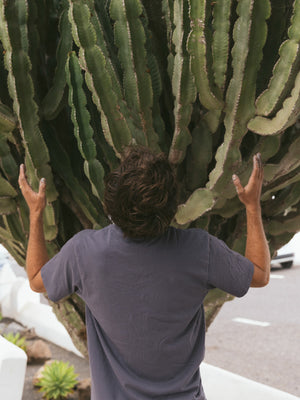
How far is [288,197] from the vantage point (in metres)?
2.07

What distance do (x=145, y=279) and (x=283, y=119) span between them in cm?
69

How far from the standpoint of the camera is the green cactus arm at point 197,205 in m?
1.71

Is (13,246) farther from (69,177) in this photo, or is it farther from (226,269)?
(226,269)

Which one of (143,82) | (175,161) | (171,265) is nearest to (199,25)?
(143,82)

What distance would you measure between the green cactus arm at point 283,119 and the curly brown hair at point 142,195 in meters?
0.48

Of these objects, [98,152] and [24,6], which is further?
[98,152]

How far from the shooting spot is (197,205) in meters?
1.73

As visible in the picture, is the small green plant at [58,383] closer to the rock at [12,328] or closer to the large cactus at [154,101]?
the rock at [12,328]

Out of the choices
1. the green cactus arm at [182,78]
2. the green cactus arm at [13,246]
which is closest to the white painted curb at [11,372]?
the green cactus arm at [13,246]

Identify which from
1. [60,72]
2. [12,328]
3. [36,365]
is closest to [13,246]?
[60,72]

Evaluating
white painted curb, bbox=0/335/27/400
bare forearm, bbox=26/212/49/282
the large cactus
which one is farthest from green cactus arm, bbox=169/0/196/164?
white painted curb, bbox=0/335/27/400

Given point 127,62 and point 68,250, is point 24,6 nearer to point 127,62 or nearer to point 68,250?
point 127,62

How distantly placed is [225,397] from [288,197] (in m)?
1.43

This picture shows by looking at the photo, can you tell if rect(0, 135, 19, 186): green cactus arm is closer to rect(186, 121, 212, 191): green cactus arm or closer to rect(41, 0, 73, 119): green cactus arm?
rect(41, 0, 73, 119): green cactus arm
